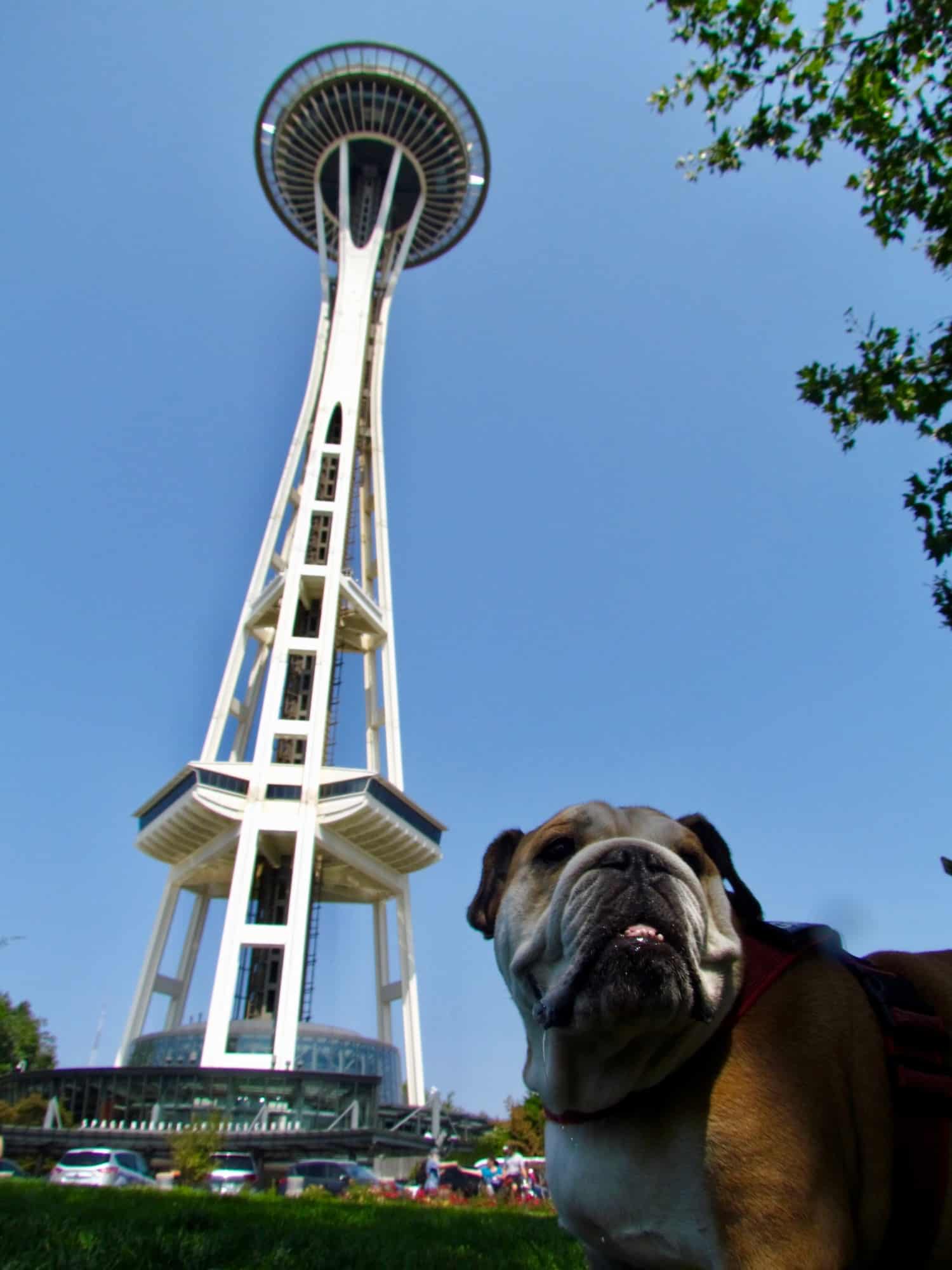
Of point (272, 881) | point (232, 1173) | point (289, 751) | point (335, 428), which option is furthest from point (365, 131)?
point (232, 1173)

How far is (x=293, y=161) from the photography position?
59.5 m

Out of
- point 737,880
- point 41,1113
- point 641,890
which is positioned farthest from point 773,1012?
point 41,1113

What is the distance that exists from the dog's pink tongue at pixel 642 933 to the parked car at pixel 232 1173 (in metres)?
19.5

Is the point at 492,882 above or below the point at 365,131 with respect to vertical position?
below

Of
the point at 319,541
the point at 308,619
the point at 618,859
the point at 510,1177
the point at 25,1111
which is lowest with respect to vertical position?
the point at 618,859

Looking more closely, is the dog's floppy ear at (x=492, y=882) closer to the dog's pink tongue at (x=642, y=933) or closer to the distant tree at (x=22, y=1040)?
the dog's pink tongue at (x=642, y=933)

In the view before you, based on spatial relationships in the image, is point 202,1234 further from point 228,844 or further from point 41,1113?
point 41,1113

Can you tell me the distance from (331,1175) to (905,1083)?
855 inches

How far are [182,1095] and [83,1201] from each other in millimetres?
30898

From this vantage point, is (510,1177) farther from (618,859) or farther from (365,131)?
(365,131)

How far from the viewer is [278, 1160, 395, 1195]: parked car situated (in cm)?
1933

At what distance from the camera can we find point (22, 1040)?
7244 centimetres

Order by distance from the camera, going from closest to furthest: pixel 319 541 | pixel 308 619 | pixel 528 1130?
pixel 528 1130 → pixel 308 619 → pixel 319 541

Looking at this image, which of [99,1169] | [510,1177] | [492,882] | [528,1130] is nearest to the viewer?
[492,882]
